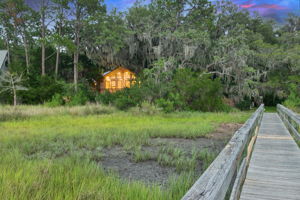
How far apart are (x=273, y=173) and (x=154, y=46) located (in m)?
24.7

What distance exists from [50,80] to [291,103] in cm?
2554

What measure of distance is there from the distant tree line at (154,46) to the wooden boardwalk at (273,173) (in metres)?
15.1

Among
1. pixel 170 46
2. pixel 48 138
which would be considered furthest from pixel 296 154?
pixel 170 46

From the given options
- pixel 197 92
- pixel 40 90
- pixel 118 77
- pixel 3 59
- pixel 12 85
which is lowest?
pixel 197 92

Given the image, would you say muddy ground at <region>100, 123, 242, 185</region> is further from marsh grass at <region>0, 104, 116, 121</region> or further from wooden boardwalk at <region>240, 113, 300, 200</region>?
marsh grass at <region>0, 104, 116, 121</region>

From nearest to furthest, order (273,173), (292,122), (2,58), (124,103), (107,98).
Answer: (273,173) → (292,122) → (124,103) → (107,98) → (2,58)

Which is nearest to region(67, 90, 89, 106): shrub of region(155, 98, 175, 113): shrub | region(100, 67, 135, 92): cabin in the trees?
region(155, 98, 175, 113): shrub

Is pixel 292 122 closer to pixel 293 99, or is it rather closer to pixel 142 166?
pixel 142 166

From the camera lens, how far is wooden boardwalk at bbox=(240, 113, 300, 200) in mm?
3402

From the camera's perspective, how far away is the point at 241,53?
24.3m

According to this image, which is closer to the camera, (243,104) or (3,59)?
(243,104)

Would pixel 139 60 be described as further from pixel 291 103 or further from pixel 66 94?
pixel 291 103

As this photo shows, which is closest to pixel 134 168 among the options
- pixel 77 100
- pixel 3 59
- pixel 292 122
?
pixel 292 122

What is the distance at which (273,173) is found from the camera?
171 inches
